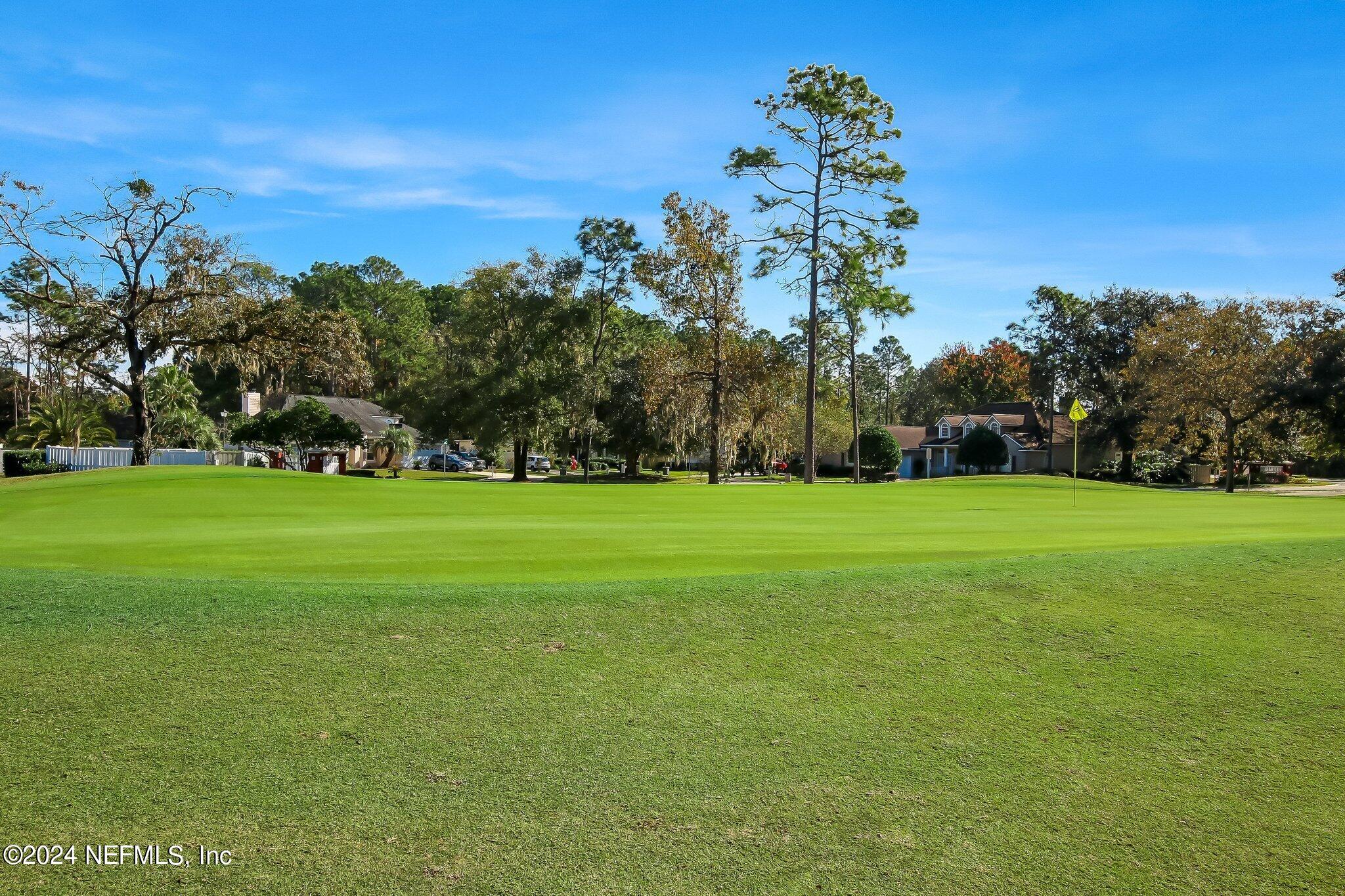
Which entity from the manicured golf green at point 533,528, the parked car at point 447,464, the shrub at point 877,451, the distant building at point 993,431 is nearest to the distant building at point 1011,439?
the distant building at point 993,431

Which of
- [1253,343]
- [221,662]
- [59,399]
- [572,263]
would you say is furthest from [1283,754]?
[1253,343]

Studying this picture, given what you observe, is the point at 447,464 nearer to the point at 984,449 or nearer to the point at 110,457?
the point at 110,457

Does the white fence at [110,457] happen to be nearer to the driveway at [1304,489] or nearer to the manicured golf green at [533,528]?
the manicured golf green at [533,528]

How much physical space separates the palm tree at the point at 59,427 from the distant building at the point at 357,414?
2251cm

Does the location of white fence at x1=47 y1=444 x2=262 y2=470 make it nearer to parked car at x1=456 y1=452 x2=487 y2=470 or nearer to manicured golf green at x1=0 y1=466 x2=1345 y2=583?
manicured golf green at x1=0 y1=466 x2=1345 y2=583

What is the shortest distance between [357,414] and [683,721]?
78844 mm

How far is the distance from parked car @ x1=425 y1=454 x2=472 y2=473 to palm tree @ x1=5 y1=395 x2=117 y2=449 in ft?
95.5

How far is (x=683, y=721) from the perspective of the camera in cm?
490

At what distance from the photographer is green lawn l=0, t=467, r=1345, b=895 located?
371cm

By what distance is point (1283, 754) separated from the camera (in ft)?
15.6

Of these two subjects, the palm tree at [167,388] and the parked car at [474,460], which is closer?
the palm tree at [167,388]

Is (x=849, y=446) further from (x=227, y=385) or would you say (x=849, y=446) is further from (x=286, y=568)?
(x=286, y=568)

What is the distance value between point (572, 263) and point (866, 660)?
49510 millimetres

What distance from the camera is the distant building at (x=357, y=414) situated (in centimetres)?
7494
